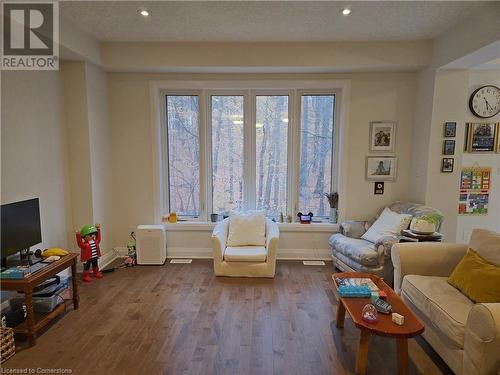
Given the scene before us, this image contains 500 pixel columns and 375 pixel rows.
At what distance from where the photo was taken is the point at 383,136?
13.8 ft

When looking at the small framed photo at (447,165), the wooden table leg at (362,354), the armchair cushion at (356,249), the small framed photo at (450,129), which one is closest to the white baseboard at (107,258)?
the armchair cushion at (356,249)

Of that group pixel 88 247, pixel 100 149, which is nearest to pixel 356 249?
pixel 88 247

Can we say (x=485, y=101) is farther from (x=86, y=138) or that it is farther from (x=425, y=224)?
(x=86, y=138)

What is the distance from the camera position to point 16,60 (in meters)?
2.96

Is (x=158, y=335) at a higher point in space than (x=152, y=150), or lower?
lower

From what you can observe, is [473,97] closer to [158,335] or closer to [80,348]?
[158,335]

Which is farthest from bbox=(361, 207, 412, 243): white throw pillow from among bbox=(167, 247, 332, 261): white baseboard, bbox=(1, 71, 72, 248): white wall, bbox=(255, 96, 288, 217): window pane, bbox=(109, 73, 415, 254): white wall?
bbox=(1, 71, 72, 248): white wall

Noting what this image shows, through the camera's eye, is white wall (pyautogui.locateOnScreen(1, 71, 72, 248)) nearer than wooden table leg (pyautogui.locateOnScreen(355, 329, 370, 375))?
No

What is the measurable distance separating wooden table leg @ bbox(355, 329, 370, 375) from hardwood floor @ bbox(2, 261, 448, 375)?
0.09 m

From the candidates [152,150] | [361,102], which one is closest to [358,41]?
[361,102]

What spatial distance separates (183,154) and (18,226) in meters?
2.25

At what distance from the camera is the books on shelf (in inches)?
99.2

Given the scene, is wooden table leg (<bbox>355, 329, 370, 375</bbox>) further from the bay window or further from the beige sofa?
the bay window

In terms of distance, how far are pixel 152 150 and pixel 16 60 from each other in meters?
1.78
